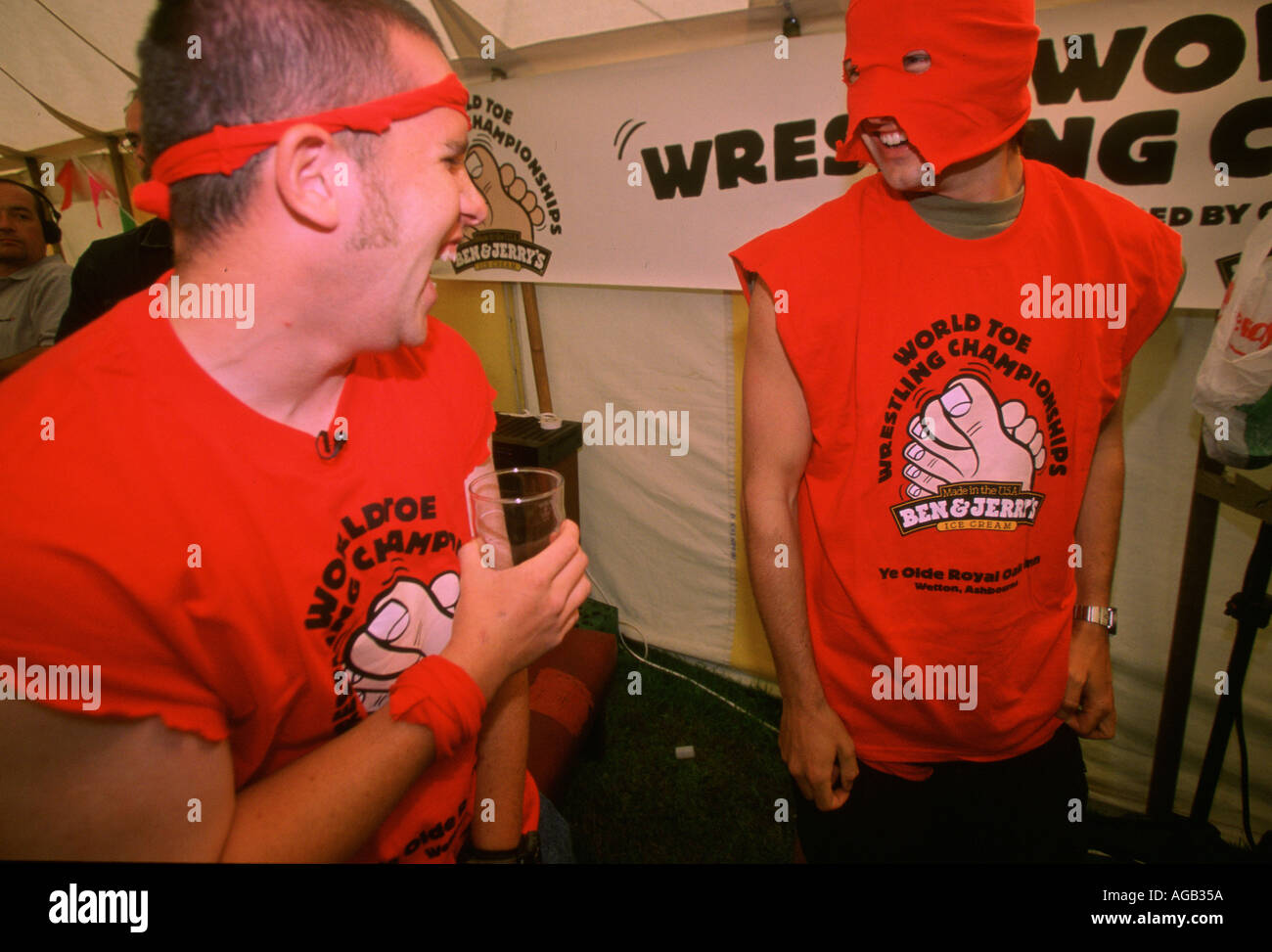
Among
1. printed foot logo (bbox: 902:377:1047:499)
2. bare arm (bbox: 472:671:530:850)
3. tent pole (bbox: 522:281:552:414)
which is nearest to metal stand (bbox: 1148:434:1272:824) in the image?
printed foot logo (bbox: 902:377:1047:499)

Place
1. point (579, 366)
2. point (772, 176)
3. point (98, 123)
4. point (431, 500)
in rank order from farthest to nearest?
point (98, 123) < point (579, 366) < point (772, 176) < point (431, 500)

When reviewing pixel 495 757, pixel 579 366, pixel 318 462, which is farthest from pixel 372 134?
pixel 579 366

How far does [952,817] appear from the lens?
145cm

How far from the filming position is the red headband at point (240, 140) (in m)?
0.83

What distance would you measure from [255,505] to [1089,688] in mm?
1851

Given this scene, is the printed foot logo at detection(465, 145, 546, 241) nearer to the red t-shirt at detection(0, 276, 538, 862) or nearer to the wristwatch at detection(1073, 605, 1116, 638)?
the red t-shirt at detection(0, 276, 538, 862)

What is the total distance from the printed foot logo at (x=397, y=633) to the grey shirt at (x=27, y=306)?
3736mm

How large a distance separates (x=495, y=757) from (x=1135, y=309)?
5.69 feet

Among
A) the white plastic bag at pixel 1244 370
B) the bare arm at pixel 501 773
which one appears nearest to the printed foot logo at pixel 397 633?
the bare arm at pixel 501 773

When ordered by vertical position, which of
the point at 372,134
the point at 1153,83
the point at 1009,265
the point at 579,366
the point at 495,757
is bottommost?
the point at 495,757

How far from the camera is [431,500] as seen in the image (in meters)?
1.11

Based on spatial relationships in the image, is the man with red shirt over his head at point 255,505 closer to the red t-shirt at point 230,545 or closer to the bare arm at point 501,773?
the red t-shirt at point 230,545

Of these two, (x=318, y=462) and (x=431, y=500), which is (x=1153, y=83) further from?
(x=318, y=462)

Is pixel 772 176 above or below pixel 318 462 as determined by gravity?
above
